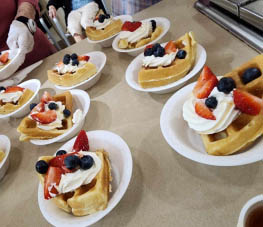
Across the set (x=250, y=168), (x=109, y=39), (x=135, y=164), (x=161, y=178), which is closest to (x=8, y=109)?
(x=109, y=39)

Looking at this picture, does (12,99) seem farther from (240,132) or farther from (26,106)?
(240,132)

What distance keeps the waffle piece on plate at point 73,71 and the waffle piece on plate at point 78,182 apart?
72cm

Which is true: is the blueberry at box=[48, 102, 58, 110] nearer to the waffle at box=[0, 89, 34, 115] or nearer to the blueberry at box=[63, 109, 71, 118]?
the blueberry at box=[63, 109, 71, 118]

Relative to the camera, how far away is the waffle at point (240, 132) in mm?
793

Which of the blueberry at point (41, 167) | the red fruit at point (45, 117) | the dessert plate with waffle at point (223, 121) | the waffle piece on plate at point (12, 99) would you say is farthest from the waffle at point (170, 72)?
the waffle piece on plate at point (12, 99)

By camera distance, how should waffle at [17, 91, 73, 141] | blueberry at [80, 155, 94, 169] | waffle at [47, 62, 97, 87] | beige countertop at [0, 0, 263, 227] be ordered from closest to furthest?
beige countertop at [0, 0, 263, 227] → blueberry at [80, 155, 94, 169] → waffle at [17, 91, 73, 141] → waffle at [47, 62, 97, 87]

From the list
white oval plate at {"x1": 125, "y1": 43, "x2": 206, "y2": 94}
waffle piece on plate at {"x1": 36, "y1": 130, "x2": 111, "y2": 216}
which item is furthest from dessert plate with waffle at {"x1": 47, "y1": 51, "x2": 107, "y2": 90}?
waffle piece on plate at {"x1": 36, "y1": 130, "x2": 111, "y2": 216}

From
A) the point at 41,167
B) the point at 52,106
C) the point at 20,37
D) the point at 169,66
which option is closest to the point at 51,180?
the point at 41,167

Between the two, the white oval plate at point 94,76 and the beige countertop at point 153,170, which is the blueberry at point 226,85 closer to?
the beige countertop at point 153,170

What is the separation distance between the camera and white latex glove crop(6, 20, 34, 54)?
1978 mm

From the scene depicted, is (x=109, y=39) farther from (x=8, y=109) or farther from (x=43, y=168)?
(x=43, y=168)

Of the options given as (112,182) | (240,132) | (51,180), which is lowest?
(112,182)

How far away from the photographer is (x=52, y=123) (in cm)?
134

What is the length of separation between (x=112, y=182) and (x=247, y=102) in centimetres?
60
